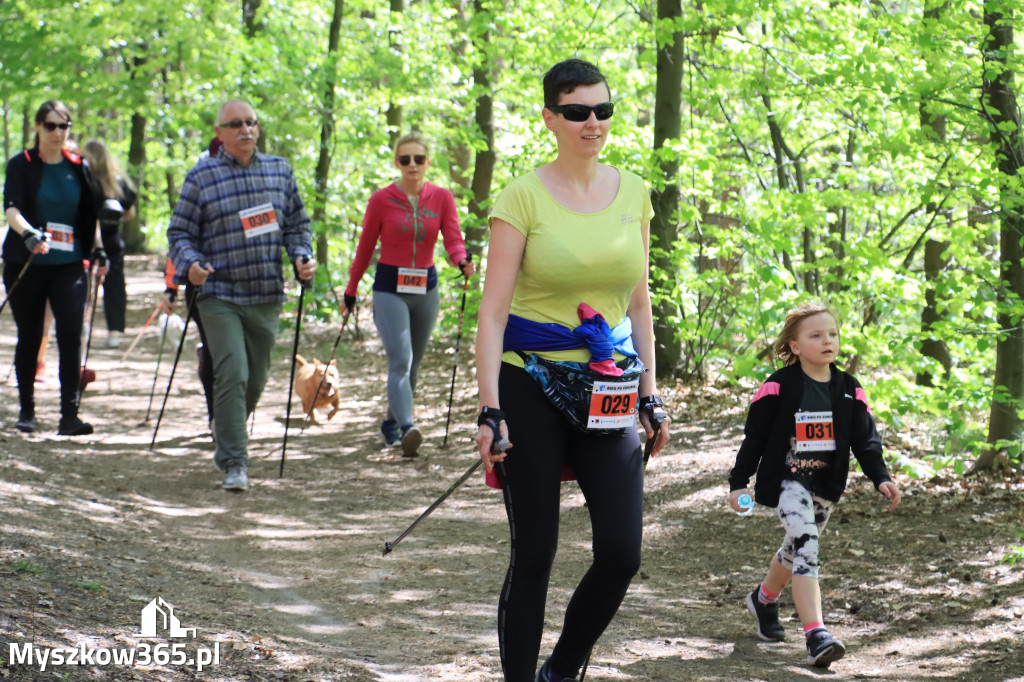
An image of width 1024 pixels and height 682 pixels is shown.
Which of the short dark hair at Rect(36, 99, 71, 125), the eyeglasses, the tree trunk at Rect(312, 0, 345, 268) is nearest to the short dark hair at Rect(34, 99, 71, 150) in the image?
the short dark hair at Rect(36, 99, 71, 125)

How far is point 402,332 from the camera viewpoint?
8.53m

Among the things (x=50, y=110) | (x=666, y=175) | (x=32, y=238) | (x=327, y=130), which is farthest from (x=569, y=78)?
(x=327, y=130)

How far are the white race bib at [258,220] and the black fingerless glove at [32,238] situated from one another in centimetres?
179

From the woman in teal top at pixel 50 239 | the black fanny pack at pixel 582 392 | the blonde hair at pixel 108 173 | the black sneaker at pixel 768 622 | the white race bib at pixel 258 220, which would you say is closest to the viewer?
the black fanny pack at pixel 582 392

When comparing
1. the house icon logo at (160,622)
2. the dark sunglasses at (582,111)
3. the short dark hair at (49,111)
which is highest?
the short dark hair at (49,111)

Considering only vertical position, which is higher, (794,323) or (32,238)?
(32,238)

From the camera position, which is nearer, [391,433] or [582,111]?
[582,111]

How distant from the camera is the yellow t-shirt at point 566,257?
347 cm

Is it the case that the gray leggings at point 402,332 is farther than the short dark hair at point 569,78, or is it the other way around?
the gray leggings at point 402,332

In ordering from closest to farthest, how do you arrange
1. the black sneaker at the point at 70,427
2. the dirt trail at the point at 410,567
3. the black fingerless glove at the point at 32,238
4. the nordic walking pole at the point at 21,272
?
the dirt trail at the point at 410,567, the black fingerless glove at the point at 32,238, the nordic walking pole at the point at 21,272, the black sneaker at the point at 70,427

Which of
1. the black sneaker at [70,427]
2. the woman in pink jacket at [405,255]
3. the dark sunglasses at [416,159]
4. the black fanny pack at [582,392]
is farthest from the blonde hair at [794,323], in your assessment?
the black sneaker at [70,427]

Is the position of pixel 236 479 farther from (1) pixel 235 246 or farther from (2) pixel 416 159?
(2) pixel 416 159

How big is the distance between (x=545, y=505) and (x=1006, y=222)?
4.71 metres

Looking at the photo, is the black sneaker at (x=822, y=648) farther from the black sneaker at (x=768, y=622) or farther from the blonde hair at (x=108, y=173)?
the blonde hair at (x=108, y=173)
